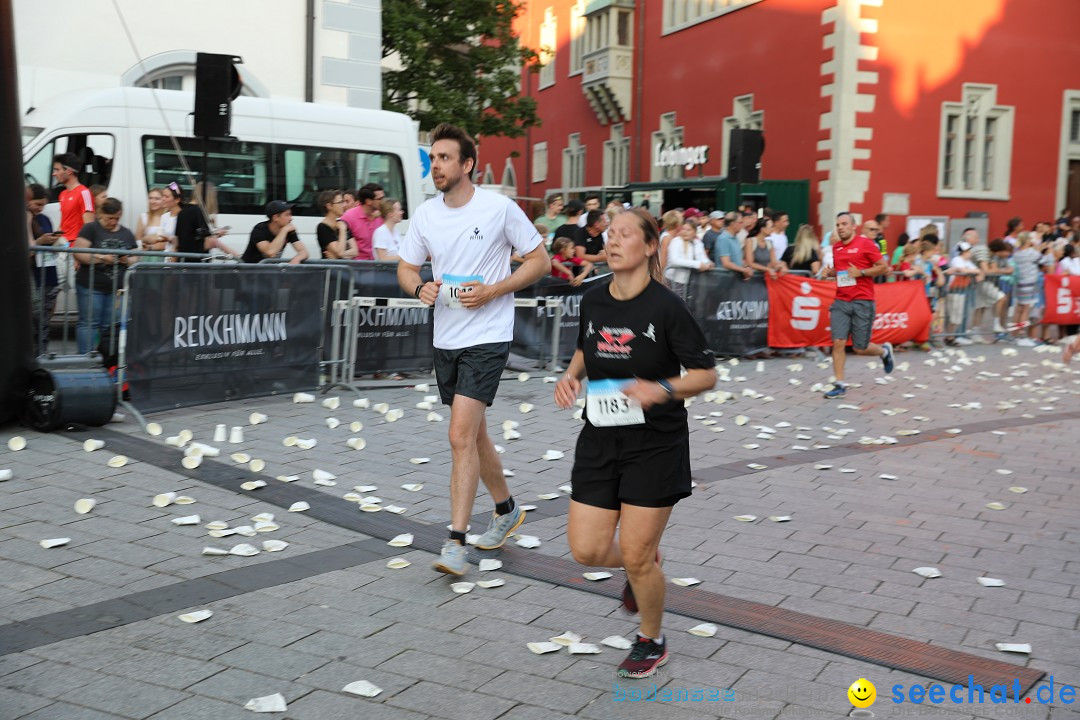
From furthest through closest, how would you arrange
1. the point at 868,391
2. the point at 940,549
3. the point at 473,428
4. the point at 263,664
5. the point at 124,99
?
the point at 124,99, the point at 868,391, the point at 940,549, the point at 473,428, the point at 263,664

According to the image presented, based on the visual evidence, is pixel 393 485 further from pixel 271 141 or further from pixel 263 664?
pixel 271 141

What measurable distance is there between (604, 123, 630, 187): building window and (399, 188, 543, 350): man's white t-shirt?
100 feet

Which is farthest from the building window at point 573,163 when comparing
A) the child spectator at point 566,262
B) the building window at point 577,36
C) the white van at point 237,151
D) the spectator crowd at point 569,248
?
the child spectator at point 566,262

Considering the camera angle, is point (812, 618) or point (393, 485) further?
point (393, 485)

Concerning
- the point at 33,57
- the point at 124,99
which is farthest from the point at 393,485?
the point at 33,57

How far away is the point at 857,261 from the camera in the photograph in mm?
11398

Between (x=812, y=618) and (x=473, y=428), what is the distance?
1752 millimetres

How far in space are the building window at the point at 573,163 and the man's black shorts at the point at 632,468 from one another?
35.9 metres

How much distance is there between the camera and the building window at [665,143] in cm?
3231

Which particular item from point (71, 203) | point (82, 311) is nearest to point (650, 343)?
point (82, 311)

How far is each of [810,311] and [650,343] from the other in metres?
11.7

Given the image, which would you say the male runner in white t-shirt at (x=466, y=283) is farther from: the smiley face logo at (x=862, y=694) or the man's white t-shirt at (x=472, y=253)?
the smiley face logo at (x=862, y=694)

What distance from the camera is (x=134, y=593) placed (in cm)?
473

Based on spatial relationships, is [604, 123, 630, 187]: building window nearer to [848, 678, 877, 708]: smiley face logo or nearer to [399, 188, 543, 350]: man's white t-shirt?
[399, 188, 543, 350]: man's white t-shirt
